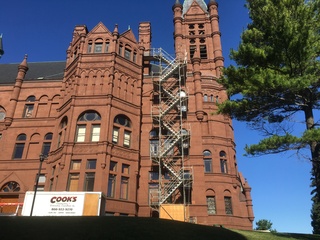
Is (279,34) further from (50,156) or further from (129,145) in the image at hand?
(50,156)

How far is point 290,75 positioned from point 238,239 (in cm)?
943

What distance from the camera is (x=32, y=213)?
20828 millimetres

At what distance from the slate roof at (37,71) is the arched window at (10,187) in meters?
13.9

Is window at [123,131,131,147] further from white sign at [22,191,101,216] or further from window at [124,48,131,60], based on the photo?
white sign at [22,191,101,216]

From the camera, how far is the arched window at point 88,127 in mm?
29578

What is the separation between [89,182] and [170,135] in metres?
9.94

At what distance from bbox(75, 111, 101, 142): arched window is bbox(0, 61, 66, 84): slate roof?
10381 mm

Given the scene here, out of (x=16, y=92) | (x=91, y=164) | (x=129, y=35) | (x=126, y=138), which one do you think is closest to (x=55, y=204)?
(x=91, y=164)

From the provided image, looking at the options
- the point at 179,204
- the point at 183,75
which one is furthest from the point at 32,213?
the point at 183,75

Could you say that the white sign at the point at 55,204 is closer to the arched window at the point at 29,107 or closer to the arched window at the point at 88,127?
the arched window at the point at 88,127

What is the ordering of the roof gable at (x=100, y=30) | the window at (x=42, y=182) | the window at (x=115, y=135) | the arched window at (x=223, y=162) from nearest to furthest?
the window at (x=115, y=135) → the window at (x=42, y=182) → the arched window at (x=223, y=162) → the roof gable at (x=100, y=30)

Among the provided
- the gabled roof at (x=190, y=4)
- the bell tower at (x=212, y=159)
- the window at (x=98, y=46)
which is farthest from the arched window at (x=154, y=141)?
the gabled roof at (x=190, y=4)

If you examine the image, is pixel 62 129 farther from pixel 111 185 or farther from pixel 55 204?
pixel 55 204

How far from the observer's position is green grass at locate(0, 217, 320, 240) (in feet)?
40.7
